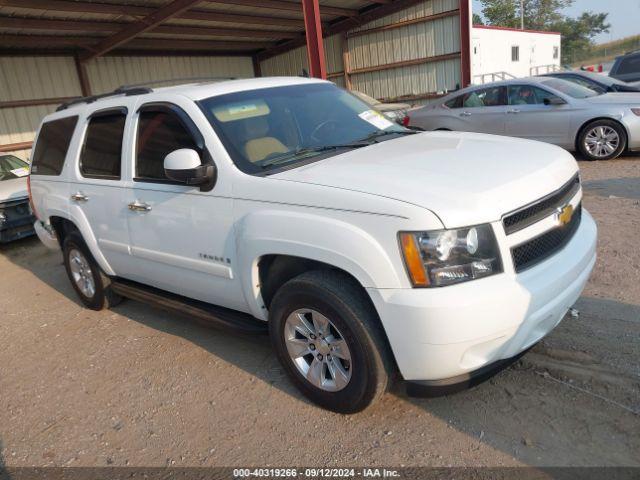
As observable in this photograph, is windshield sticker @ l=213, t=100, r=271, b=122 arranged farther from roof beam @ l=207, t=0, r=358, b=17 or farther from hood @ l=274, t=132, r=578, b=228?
roof beam @ l=207, t=0, r=358, b=17

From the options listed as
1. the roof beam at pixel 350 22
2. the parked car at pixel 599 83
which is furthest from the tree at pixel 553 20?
the parked car at pixel 599 83

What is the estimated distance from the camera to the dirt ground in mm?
2730

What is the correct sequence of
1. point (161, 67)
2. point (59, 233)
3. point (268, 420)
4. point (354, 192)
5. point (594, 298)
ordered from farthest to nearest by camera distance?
point (161, 67), point (59, 233), point (594, 298), point (268, 420), point (354, 192)

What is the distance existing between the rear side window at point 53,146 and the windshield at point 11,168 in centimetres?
440

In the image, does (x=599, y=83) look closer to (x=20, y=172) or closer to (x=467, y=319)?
(x=467, y=319)

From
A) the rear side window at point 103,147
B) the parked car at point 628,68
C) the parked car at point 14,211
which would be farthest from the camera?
the parked car at point 628,68

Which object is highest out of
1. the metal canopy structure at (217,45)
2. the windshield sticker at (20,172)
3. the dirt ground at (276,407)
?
the metal canopy structure at (217,45)

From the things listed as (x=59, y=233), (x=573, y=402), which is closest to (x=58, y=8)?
(x=59, y=233)

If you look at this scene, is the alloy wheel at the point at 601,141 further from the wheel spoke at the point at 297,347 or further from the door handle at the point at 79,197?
the door handle at the point at 79,197

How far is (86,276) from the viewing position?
16.8 feet

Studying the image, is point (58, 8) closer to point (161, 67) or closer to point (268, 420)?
point (161, 67)

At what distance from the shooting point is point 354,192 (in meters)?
2.64

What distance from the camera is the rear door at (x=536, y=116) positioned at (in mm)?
9211

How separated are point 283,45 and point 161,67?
504 cm
